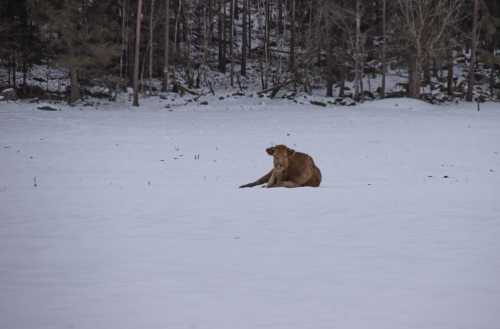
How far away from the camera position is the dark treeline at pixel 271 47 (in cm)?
3656

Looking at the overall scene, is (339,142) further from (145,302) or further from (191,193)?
(145,302)

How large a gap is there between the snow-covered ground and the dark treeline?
67.0ft

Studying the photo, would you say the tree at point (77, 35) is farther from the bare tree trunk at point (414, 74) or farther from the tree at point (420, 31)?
the bare tree trunk at point (414, 74)

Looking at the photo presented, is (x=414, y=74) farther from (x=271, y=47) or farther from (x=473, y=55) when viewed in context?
(x=271, y=47)

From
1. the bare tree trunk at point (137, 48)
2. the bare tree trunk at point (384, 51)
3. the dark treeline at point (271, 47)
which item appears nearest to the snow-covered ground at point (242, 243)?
the bare tree trunk at point (137, 48)

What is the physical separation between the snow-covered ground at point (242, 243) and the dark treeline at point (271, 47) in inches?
804

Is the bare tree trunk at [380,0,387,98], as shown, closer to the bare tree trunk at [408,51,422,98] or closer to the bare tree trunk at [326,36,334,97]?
the bare tree trunk at [408,51,422,98]

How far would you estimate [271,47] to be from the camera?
181ft

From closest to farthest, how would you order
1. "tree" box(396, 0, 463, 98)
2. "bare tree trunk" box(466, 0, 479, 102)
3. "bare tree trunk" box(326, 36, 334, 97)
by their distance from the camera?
"tree" box(396, 0, 463, 98) → "bare tree trunk" box(466, 0, 479, 102) → "bare tree trunk" box(326, 36, 334, 97)

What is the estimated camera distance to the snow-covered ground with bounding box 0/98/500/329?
16.4ft

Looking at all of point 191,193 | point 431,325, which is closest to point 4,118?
point 191,193

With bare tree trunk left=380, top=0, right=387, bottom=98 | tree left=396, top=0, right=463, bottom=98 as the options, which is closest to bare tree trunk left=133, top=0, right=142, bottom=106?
bare tree trunk left=380, top=0, right=387, bottom=98

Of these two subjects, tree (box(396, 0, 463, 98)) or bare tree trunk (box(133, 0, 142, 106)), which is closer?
bare tree trunk (box(133, 0, 142, 106))

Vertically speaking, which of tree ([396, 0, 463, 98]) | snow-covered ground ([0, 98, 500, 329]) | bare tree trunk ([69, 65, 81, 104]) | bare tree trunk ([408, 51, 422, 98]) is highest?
tree ([396, 0, 463, 98])
